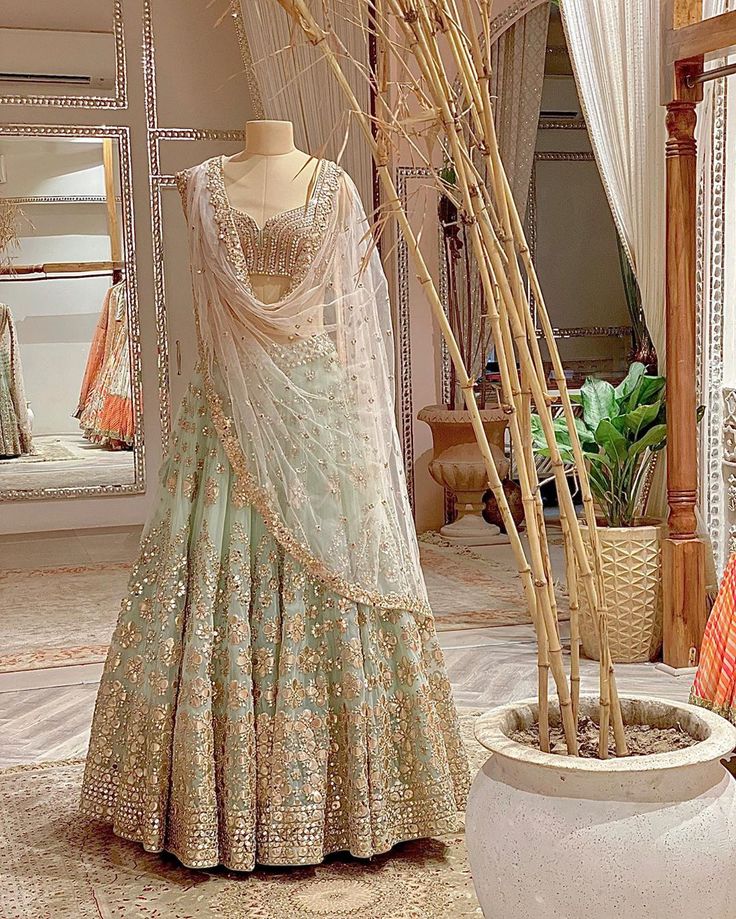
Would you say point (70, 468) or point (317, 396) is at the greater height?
point (317, 396)

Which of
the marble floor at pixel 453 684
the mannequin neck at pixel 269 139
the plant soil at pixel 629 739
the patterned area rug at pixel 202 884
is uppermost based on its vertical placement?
the mannequin neck at pixel 269 139

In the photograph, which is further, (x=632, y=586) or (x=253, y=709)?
(x=632, y=586)

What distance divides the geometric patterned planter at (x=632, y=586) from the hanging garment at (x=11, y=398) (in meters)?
3.88

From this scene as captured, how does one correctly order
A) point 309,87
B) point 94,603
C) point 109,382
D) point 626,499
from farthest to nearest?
point 109,382 → point 309,87 → point 94,603 → point 626,499

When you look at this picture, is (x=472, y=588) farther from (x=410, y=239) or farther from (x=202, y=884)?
(x=410, y=239)

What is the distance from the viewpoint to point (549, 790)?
158 cm

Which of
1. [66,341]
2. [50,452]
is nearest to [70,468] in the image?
[50,452]

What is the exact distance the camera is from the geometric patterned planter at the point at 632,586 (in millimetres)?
4277

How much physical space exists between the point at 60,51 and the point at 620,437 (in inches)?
164

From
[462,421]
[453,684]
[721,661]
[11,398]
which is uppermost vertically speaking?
[11,398]

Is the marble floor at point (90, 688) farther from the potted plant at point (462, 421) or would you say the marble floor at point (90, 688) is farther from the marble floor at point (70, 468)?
the marble floor at point (70, 468)

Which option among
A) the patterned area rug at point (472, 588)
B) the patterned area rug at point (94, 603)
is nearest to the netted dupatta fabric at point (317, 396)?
the patterned area rug at point (94, 603)

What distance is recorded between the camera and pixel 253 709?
106 inches

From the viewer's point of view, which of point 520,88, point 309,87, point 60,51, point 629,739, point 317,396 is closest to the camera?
point 629,739
